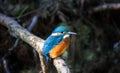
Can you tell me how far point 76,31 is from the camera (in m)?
3.36

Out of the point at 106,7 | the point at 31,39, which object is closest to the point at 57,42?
the point at 31,39

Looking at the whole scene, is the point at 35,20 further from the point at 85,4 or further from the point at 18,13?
the point at 85,4

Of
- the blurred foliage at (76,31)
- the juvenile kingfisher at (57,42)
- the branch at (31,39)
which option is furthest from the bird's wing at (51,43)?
the blurred foliage at (76,31)

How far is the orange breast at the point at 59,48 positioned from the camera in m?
2.09

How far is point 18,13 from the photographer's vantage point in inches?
137

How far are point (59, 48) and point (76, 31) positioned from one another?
1.28 meters

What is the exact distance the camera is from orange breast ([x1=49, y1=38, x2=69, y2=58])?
82.2 inches

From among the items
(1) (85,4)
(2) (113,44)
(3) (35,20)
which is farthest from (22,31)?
(2) (113,44)

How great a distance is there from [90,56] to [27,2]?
100cm

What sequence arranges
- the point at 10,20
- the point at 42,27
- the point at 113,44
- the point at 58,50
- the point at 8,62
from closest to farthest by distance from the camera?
1. the point at 58,50
2. the point at 10,20
3. the point at 8,62
4. the point at 42,27
5. the point at 113,44

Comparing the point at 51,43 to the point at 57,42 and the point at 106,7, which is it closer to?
the point at 57,42

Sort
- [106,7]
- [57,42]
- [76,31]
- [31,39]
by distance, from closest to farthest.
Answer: [57,42] < [31,39] < [76,31] < [106,7]

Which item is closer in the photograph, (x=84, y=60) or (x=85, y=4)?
(x=84, y=60)

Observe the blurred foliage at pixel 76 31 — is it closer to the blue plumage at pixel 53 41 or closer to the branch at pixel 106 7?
the branch at pixel 106 7
